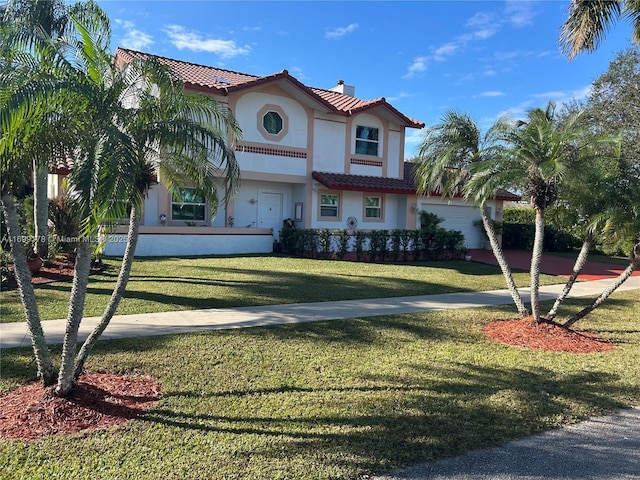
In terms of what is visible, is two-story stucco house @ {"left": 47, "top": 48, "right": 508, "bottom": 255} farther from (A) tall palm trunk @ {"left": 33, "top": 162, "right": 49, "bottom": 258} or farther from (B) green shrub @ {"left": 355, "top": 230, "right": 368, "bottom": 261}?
(A) tall palm trunk @ {"left": 33, "top": 162, "right": 49, "bottom": 258}

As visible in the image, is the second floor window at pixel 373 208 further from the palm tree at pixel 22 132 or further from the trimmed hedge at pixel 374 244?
the palm tree at pixel 22 132

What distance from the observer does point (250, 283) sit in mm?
11578

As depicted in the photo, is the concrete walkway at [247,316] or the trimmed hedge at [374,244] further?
the trimmed hedge at [374,244]

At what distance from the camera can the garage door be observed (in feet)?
78.6

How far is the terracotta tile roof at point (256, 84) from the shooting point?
17922 millimetres

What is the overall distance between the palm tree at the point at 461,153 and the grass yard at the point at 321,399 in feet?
7.10

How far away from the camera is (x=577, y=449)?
3.99 meters

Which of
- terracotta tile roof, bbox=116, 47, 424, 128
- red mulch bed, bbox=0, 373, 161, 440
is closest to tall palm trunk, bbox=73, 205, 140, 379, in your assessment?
red mulch bed, bbox=0, 373, 161, 440

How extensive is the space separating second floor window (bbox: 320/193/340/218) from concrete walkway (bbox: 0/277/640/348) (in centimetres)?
1036

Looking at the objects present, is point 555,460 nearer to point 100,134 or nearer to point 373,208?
point 100,134

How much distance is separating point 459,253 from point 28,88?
1811 cm

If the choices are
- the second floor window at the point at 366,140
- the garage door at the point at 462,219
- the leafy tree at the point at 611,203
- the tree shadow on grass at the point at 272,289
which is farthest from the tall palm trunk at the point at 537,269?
the garage door at the point at 462,219

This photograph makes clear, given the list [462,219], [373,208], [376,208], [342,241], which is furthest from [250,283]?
[462,219]

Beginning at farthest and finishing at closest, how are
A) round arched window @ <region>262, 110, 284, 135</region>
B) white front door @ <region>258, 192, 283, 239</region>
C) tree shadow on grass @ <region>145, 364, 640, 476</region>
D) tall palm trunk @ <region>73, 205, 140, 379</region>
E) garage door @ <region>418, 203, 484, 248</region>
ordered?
garage door @ <region>418, 203, 484, 248</region> → white front door @ <region>258, 192, 283, 239</region> → round arched window @ <region>262, 110, 284, 135</region> → tall palm trunk @ <region>73, 205, 140, 379</region> → tree shadow on grass @ <region>145, 364, 640, 476</region>
